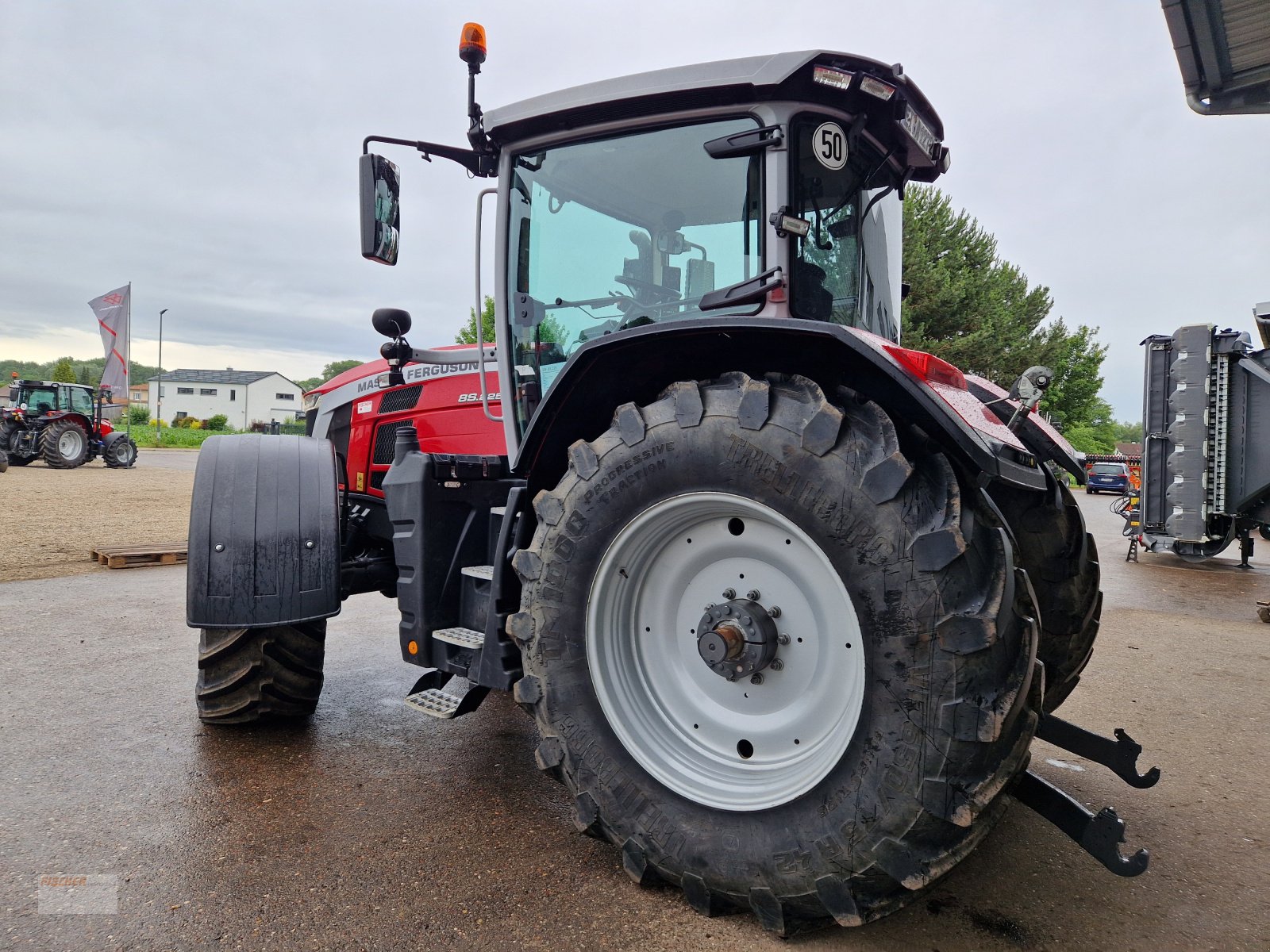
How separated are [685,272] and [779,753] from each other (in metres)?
1.56

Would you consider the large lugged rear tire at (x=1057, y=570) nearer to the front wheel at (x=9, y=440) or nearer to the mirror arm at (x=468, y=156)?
the mirror arm at (x=468, y=156)

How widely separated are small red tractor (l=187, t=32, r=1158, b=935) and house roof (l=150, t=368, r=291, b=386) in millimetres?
91167

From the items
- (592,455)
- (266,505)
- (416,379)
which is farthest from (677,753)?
(416,379)

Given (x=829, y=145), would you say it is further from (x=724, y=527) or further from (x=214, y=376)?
(x=214, y=376)

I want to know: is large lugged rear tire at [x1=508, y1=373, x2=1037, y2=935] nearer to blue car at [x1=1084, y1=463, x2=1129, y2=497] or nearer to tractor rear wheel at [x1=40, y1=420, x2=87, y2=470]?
tractor rear wheel at [x1=40, y1=420, x2=87, y2=470]

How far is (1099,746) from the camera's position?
8.96 ft

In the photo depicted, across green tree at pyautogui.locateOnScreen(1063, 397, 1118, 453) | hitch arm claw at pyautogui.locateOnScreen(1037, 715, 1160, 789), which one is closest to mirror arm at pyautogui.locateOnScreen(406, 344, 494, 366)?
hitch arm claw at pyautogui.locateOnScreen(1037, 715, 1160, 789)

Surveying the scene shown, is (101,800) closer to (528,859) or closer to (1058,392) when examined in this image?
(528,859)

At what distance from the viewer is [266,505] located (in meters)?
3.25

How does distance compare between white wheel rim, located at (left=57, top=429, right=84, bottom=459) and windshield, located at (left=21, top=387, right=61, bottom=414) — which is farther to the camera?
windshield, located at (left=21, top=387, right=61, bottom=414)

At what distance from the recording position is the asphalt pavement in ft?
6.82

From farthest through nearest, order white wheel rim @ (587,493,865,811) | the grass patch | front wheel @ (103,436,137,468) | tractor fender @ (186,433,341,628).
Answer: the grass patch, front wheel @ (103,436,137,468), tractor fender @ (186,433,341,628), white wheel rim @ (587,493,865,811)

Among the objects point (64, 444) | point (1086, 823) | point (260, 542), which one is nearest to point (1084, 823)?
point (1086, 823)

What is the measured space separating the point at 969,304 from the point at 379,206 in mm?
25988
